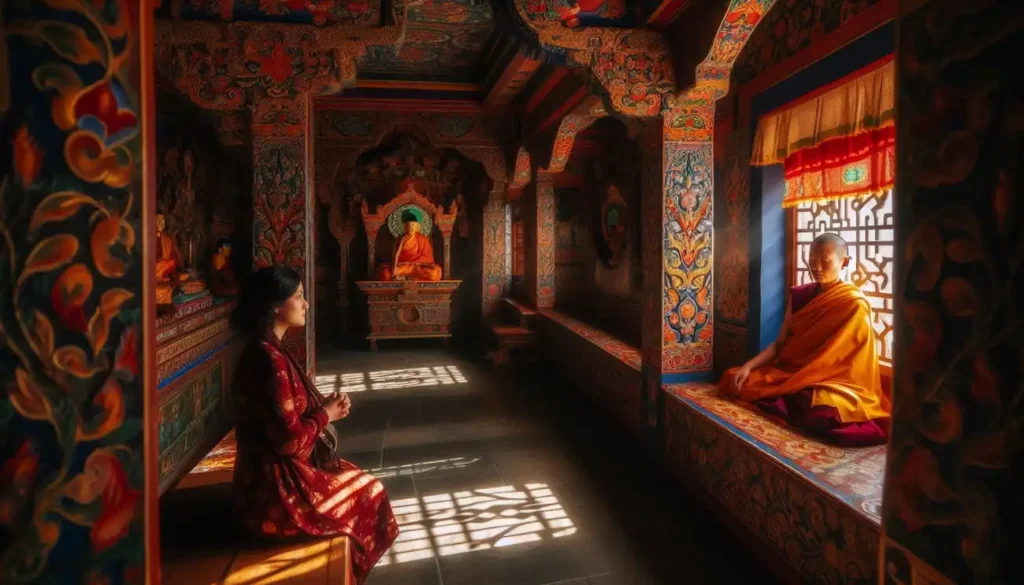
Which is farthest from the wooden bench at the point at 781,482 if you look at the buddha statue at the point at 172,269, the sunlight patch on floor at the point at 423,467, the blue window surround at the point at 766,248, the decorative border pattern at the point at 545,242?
the decorative border pattern at the point at 545,242

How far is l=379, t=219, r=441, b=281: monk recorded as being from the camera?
1017 cm

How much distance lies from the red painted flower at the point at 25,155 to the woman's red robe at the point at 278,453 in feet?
3.95

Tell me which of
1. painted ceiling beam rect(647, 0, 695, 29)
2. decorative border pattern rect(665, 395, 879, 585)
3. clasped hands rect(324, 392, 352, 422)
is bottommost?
decorative border pattern rect(665, 395, 879, 585)

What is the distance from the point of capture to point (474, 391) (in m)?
6.77

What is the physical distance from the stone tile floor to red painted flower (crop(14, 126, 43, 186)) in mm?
1442

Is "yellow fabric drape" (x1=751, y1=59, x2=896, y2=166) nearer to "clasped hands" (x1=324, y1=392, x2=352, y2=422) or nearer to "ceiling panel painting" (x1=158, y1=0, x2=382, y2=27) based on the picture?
"ceiling panel painting" (x1=158, y1=0, x2=382, y2=27)

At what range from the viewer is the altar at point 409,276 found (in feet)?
32.2

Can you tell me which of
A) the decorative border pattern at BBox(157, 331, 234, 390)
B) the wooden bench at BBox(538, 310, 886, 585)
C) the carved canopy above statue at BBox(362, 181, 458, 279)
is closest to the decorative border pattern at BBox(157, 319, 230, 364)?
the decorative border pattern at BBox(157, 331, 234, 390)

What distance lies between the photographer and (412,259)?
10.5m

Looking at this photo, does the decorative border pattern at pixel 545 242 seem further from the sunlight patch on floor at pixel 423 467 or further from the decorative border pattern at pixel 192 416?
the decorative border pattern at pixel 192 416

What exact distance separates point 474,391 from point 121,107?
5949mm

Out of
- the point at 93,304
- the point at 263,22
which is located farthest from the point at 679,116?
the point at 93,304

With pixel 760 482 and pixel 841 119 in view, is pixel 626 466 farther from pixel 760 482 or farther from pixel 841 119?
pixel 841 119

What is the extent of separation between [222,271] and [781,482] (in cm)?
556
